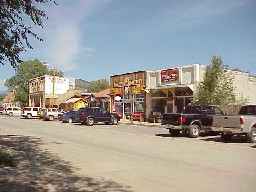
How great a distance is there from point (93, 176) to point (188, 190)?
2705 millimetres

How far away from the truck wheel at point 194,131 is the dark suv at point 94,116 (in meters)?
15.1

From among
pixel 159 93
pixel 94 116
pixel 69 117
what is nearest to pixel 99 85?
pixel 69 117

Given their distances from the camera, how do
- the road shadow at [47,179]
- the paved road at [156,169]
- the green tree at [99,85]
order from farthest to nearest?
the green tree at [99,85]
the paved road at [156,169]
the road shadow at [47,179]

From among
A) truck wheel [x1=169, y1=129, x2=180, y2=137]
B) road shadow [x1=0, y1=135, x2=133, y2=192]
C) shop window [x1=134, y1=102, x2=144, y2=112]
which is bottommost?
road shadow [x1=0, y1=135, x2=133, y2=192]

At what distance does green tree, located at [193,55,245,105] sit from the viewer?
32.6m

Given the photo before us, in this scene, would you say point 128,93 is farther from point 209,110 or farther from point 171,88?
point 209,110

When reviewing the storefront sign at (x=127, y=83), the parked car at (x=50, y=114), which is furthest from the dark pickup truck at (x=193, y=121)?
the parked car at (x=50, y=114)

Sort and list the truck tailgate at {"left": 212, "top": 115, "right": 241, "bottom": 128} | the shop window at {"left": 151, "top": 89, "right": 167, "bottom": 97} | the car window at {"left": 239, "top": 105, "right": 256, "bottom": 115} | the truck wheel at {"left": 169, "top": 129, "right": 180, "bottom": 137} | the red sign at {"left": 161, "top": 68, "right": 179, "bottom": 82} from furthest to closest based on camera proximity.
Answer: the shop window at {"left": 151, "top": 89, "right": 167, "bottom": 97}
the red sign at {"left": 161, "top": 68, "right": 179, "bottom": 82}
the truck wheel at {"left": 169, "top": 129, "right": 180, "bottom": 137}
the car window at {"left": 239, "top": 105, "right": 256, "bottom": 115}
the truck tailgate at {"left": 212, "top": 115, "right": 241, "bottom": 128}

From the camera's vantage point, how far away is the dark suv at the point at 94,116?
35938 millimetres

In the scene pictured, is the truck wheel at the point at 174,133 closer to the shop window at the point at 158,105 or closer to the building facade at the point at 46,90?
the shop window at the point at 158,105

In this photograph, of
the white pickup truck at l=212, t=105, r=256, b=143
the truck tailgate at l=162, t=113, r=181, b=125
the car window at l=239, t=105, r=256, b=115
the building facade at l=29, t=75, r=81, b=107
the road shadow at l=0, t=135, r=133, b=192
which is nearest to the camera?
the road shadow at l=0, t=135, r=133, b=192

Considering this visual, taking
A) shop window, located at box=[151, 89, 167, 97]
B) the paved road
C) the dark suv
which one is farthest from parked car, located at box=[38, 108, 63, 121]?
the paved road

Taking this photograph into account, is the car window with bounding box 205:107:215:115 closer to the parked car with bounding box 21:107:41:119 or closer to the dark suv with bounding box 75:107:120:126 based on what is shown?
the dark suv with bounding box 75:107:120:126

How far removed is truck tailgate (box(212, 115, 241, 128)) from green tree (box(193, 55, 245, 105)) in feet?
39.7
